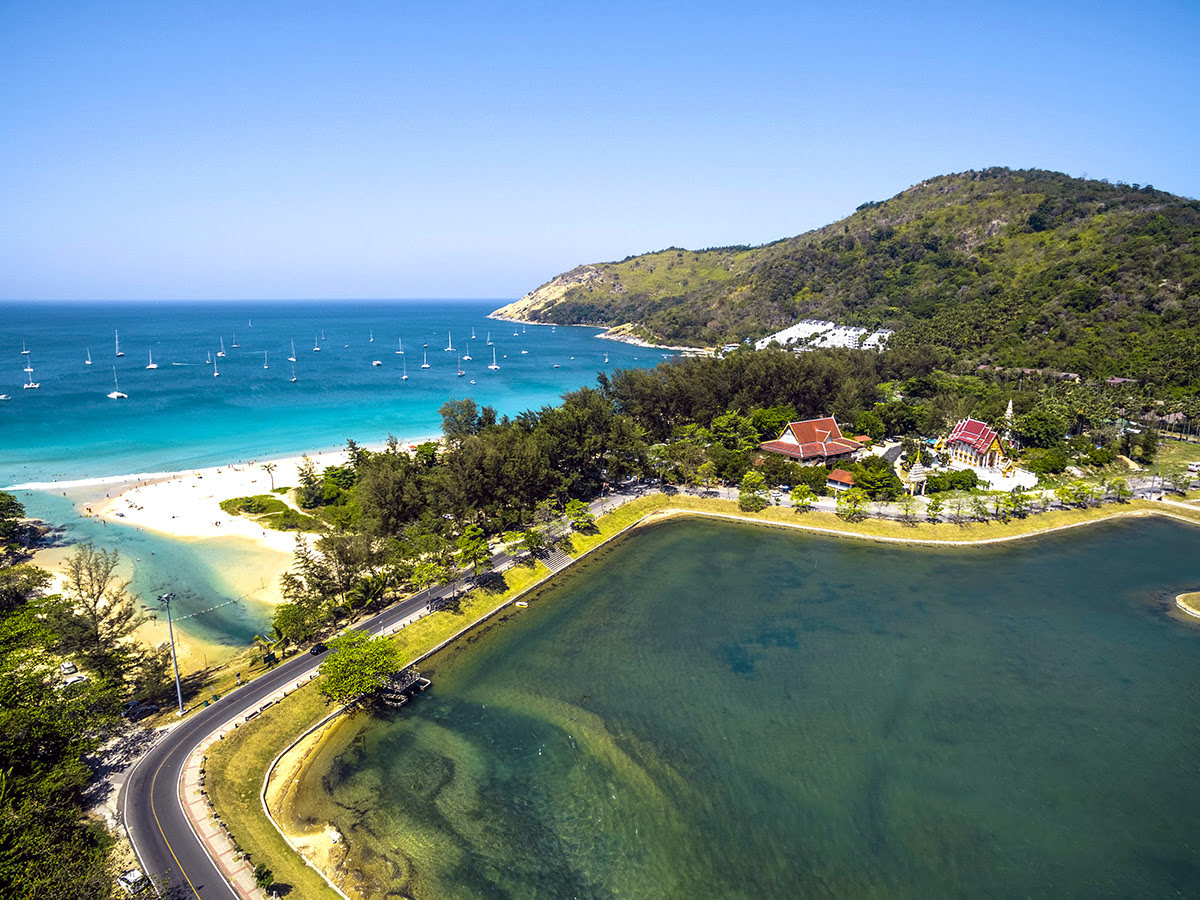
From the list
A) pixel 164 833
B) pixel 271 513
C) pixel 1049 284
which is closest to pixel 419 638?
pixel 164 833

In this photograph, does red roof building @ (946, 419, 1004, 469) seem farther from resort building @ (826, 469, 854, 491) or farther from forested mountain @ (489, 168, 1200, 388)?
forested mountain @ (489, 168, 1200, 388)

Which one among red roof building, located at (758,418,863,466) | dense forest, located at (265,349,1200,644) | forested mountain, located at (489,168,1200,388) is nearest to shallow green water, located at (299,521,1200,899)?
dense forest, located at (265,349,1200,644)

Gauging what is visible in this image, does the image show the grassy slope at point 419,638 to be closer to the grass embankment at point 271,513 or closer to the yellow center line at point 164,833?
the yellow center line at point 164,833

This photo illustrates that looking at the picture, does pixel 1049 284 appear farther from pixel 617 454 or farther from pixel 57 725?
pixel 57 725

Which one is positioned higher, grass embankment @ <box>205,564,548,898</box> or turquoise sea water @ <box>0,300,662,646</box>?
turquoise sea water @ <box>0,300,662,646</box>

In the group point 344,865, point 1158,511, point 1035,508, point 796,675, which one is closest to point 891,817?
point 796,675

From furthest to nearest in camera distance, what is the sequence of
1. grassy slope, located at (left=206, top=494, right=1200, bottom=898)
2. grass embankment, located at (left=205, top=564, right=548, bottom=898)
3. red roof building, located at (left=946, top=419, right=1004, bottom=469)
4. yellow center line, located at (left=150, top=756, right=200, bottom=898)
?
red roof building, located at (left=946, top=419, right=1004, bottom=469)
grassy slope, located at (left=206, top=494, right=1200, bottom=898)
grass embankment, located at (left=205, top=564, right=548, bottom=898)
yellow center line, located at (left=150, top=756, right=200, bottom=898)

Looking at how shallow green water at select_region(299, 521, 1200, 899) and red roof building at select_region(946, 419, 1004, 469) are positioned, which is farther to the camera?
red roof building at select_region(946, 419, 1004, 469)
